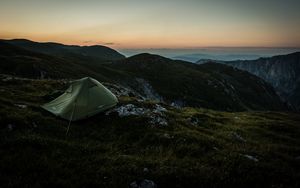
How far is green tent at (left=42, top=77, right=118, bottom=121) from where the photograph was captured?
21141 millimetres

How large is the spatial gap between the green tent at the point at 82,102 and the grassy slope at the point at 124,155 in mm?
714

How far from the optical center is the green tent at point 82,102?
21141mm

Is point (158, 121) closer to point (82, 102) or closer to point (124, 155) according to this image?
point (82, 102)

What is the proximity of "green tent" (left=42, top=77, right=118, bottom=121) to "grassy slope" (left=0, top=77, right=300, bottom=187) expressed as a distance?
2.34 ft

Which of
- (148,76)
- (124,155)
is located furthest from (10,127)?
(148,76)

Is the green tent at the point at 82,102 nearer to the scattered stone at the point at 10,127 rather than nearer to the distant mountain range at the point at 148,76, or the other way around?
the scattered stone at the point at 10,127

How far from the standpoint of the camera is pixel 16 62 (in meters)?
83.0

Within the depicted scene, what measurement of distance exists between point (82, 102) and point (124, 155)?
8.43 metres

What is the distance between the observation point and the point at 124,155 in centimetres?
1503

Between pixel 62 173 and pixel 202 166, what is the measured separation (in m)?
7.14

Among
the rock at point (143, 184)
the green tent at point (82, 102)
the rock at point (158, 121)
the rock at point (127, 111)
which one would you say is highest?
the green tent at point (82, 102)

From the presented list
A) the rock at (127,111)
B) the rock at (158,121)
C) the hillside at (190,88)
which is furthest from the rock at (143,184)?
the hillside at (190,88)

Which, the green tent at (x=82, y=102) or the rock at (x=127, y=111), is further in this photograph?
the rock at (x=127, y=111)

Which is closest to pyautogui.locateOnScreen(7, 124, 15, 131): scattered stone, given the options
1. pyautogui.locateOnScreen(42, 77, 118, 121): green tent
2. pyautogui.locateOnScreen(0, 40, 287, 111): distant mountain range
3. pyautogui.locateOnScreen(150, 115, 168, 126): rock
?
pyautogui.locateOnScreen(42, 77, 118, 121): green tent
